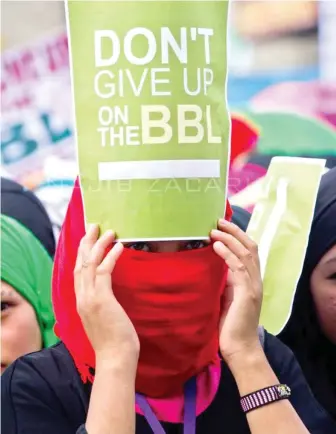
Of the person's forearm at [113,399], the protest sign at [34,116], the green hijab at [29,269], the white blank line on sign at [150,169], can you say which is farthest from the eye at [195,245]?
the protest sign at [34,116]

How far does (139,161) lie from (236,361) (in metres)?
0.42

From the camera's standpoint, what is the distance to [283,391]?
5.39 ft

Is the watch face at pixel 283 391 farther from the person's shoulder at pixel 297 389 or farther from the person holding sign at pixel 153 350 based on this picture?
the person's shoulder at pixel 297 389

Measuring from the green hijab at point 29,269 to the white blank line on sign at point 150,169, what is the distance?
0.69 metres

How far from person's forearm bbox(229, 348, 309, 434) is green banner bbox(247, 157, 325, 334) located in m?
0.53

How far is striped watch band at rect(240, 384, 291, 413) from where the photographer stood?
1.62 metres

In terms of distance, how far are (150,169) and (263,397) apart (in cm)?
48

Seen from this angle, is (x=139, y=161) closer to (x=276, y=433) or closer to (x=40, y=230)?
(x=276, y=433)

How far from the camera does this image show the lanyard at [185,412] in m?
1.65

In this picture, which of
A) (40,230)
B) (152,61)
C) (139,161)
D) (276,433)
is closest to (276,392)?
(276,433)

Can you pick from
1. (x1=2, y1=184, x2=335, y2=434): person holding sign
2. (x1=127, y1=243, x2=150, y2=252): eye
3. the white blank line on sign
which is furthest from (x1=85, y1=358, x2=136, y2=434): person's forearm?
the white blank line on sign

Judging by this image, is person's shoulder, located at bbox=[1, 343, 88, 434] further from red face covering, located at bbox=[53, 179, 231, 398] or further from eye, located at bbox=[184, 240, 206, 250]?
eye, located at bbox=[184, 240, 206, 250]

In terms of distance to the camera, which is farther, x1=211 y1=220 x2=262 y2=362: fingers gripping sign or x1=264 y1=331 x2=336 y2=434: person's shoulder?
x1=264 y1=331 x2=336 y2=434: person's shoulder

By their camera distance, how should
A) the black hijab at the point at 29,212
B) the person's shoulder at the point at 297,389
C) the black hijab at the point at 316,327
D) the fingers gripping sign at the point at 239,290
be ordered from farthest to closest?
the black hijab at the point at 29,212, the black hijab at the point at 316,327, the person's shoulder at the point at 297,389, the fingers gripping sign at the point at 239,290
